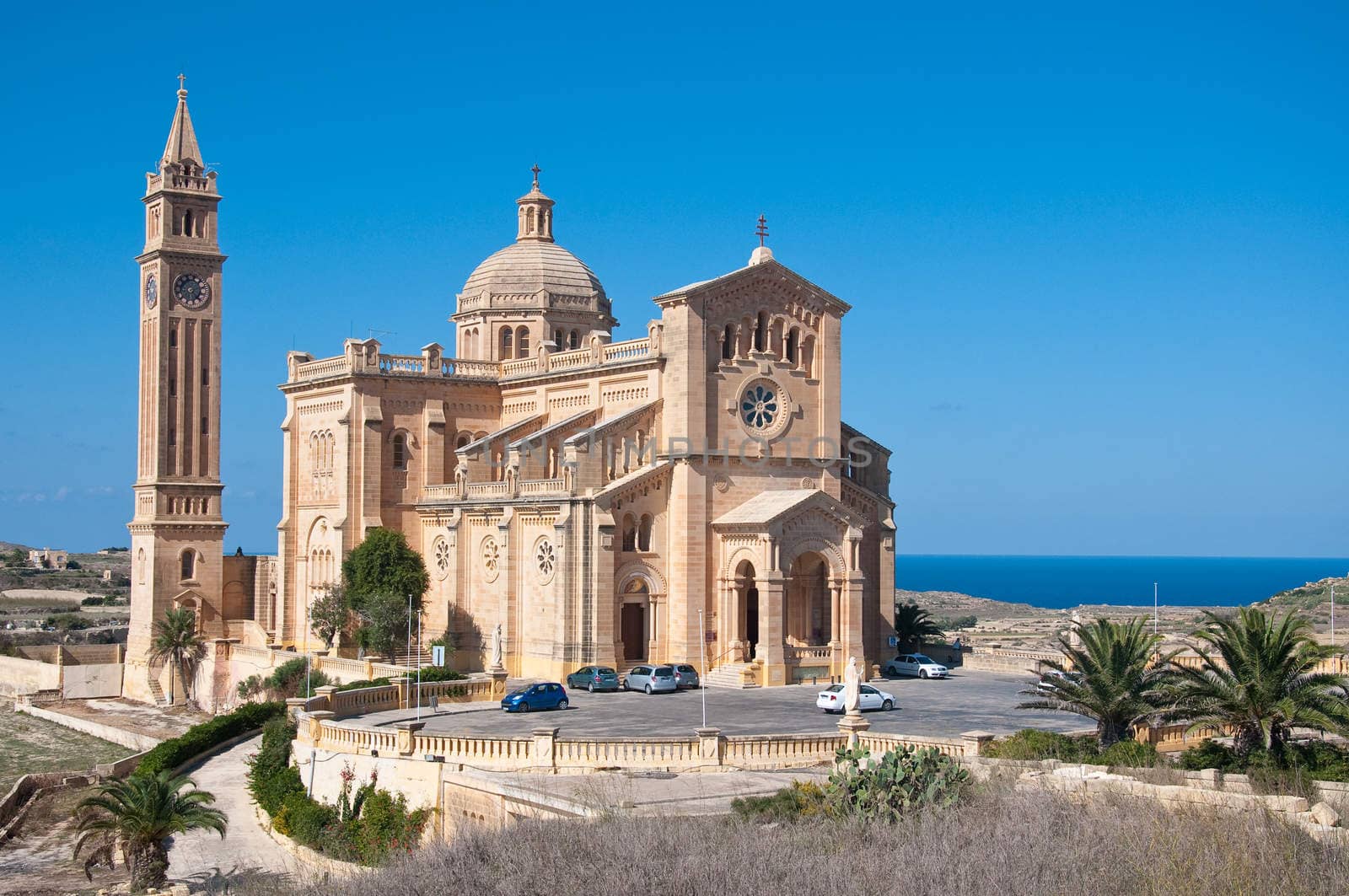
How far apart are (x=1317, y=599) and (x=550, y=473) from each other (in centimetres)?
4660

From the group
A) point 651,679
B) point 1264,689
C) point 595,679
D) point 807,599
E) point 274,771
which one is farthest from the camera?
point 807,599

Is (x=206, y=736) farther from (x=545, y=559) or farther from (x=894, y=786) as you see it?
(x=894, y=786)

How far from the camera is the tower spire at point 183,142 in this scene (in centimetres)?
6850

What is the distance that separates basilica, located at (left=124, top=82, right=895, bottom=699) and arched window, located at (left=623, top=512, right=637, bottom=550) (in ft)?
0.24

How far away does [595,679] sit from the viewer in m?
47.3

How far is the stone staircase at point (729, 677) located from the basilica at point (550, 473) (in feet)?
0.42

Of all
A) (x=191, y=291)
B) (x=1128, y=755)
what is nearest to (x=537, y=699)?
(x=1128, y=755)

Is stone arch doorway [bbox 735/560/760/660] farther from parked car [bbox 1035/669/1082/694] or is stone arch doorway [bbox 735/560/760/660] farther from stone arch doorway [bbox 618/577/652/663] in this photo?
parked car [bbox 1035/669/1082/694]

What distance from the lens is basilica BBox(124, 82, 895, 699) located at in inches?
2048

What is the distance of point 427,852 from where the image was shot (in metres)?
24.2

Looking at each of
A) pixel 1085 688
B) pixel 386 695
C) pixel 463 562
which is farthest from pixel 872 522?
pixel 1085 688

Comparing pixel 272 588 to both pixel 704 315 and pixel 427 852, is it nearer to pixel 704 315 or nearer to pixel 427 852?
pixel 704 315

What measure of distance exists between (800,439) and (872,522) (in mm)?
4676

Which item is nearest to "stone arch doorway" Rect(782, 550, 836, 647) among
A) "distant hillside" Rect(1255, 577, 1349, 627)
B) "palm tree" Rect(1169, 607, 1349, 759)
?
"palm tree" Rect(1169, 607, 1349, 759)
